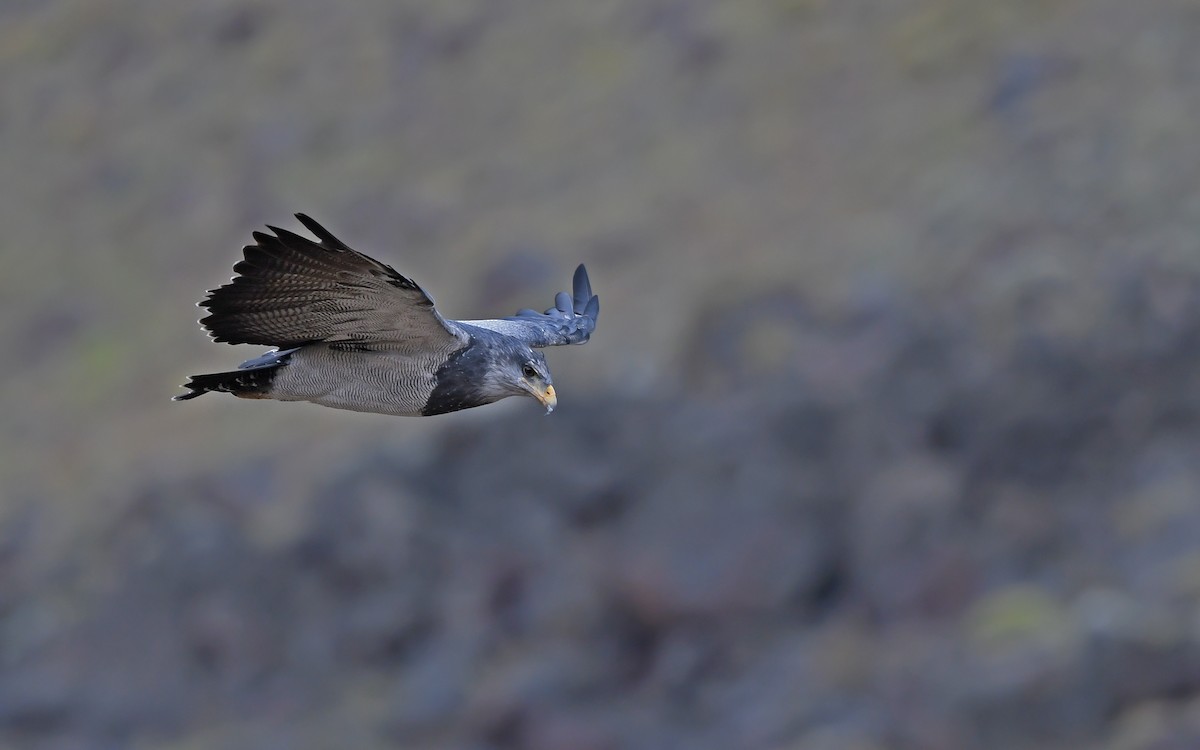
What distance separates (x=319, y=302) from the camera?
13.0m

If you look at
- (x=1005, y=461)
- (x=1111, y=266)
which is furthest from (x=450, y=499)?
(x=1111, y=266)

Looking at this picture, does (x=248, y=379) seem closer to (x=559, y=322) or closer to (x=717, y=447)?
(x=559, y=322)

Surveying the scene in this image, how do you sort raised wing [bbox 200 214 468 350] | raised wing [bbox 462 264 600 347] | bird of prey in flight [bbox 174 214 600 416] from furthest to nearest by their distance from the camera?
raised wing [bbox 462 264 600 347]
bird of prey in flight [bbox 174 214 600 416]
raised wing [bbox 200 214 468 350]

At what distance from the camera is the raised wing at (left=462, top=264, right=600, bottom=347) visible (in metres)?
15.0

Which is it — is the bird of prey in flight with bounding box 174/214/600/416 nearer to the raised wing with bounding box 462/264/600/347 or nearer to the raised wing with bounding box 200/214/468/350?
the raised wing with bounding box 200/214/468/350

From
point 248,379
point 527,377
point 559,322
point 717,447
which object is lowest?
point 248,379

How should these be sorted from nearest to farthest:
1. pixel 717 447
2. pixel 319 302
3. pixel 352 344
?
pixel 319 302
pixel 352 344
pixel 717 447

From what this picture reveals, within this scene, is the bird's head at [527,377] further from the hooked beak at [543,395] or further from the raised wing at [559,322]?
the raised wing at [559,322]

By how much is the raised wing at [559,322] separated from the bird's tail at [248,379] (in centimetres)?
134

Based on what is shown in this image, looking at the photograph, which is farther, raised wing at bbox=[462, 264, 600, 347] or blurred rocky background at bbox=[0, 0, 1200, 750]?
blurred rocky background at bbox=[0, 0, 1200, 750]

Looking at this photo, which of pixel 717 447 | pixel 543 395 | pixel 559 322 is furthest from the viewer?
pixel 717 447

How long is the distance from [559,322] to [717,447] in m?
28.0

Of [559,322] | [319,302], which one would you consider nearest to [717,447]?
[559,322]

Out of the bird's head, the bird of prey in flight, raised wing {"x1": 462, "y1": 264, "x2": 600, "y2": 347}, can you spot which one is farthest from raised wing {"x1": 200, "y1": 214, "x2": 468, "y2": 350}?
raised wing {"x1": 462, "y1": 264, "x2": 600, "y2": 347}
